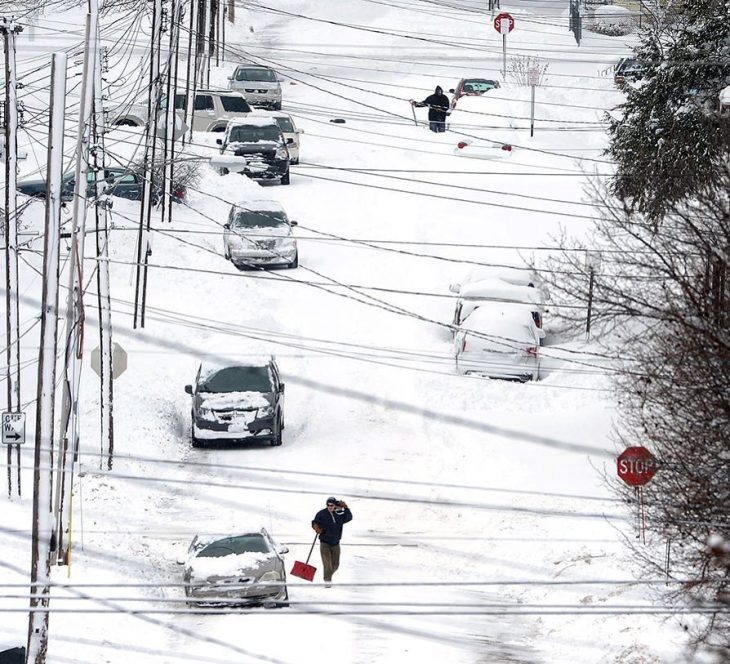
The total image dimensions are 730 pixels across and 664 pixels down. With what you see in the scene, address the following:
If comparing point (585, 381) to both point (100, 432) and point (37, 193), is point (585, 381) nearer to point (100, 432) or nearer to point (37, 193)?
point (100, 432)

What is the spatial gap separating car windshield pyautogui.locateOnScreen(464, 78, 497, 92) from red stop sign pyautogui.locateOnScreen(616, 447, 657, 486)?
37407mm

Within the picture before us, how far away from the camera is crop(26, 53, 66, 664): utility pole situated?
56.0 feet

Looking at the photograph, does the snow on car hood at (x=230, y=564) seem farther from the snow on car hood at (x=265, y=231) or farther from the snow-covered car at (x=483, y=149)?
the snow-covered car at (x=483, y=149)

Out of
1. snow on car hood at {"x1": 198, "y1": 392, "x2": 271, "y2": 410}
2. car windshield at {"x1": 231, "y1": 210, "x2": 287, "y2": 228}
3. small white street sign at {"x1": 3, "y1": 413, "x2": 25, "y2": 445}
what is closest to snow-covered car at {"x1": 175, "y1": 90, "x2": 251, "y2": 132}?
car windshield at {"x1": 231, "y1": 210, "x2": 287, "y2": 228}

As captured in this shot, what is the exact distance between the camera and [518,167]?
42969 millimetres

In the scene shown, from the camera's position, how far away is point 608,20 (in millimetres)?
71688

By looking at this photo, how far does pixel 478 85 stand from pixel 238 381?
97.1 ft

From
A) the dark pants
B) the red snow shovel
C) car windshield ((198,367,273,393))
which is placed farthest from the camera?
car windshield ((198,367,273,393))

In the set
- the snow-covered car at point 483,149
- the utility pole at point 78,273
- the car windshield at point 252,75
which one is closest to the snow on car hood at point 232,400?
the utility pole at point 78,273

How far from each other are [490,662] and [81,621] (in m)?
5.05

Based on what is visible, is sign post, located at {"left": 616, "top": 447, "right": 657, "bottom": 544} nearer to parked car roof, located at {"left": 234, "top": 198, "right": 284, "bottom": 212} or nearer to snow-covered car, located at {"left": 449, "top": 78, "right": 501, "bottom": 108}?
parked car roof, located at {"left": 234, "top": 198, "right": 284, "bottom": 212}

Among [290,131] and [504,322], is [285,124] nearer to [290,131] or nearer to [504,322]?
[290,131]

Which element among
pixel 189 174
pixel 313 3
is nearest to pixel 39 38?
pixel 313 3

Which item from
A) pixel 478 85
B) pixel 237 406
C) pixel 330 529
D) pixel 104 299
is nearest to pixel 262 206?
pixel 237 406
